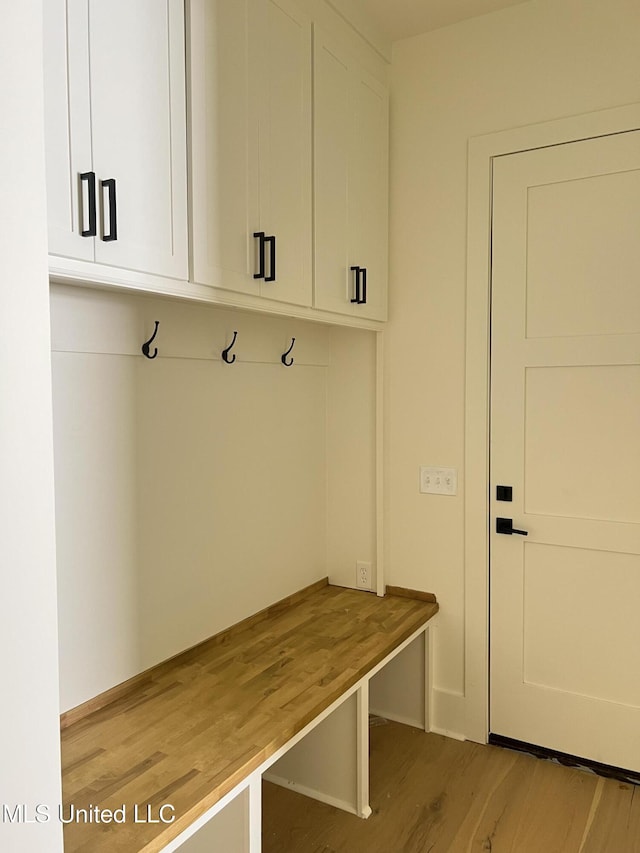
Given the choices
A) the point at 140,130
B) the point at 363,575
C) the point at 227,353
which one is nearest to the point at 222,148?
the point at 140,130

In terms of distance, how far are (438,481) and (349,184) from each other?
3.69 feet

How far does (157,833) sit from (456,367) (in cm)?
178

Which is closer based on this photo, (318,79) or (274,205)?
(274,205)

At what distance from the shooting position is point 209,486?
210 centimetres

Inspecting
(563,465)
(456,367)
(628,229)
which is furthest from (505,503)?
(628,229)

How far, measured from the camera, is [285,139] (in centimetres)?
192

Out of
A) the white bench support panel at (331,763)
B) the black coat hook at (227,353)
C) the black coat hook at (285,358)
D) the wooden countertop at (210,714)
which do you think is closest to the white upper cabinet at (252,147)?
the black coat hook at (227,353)

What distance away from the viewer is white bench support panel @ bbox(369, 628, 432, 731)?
260 centimetres

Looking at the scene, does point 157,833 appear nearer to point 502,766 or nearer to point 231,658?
point 231,658

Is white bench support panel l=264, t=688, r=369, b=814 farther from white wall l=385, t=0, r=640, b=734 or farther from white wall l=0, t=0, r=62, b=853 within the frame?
white wall l=0, t=0, r=62, b=853

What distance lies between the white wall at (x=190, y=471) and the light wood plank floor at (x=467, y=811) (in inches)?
25.7

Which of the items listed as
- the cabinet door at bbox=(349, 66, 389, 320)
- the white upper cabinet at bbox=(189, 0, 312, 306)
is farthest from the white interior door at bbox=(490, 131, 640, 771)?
the white upper cabinet at bbox=(189, 0, 312, 306)

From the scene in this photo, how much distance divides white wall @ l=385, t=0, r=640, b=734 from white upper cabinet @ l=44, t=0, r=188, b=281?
1209mm

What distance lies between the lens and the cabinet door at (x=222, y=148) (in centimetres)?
159
